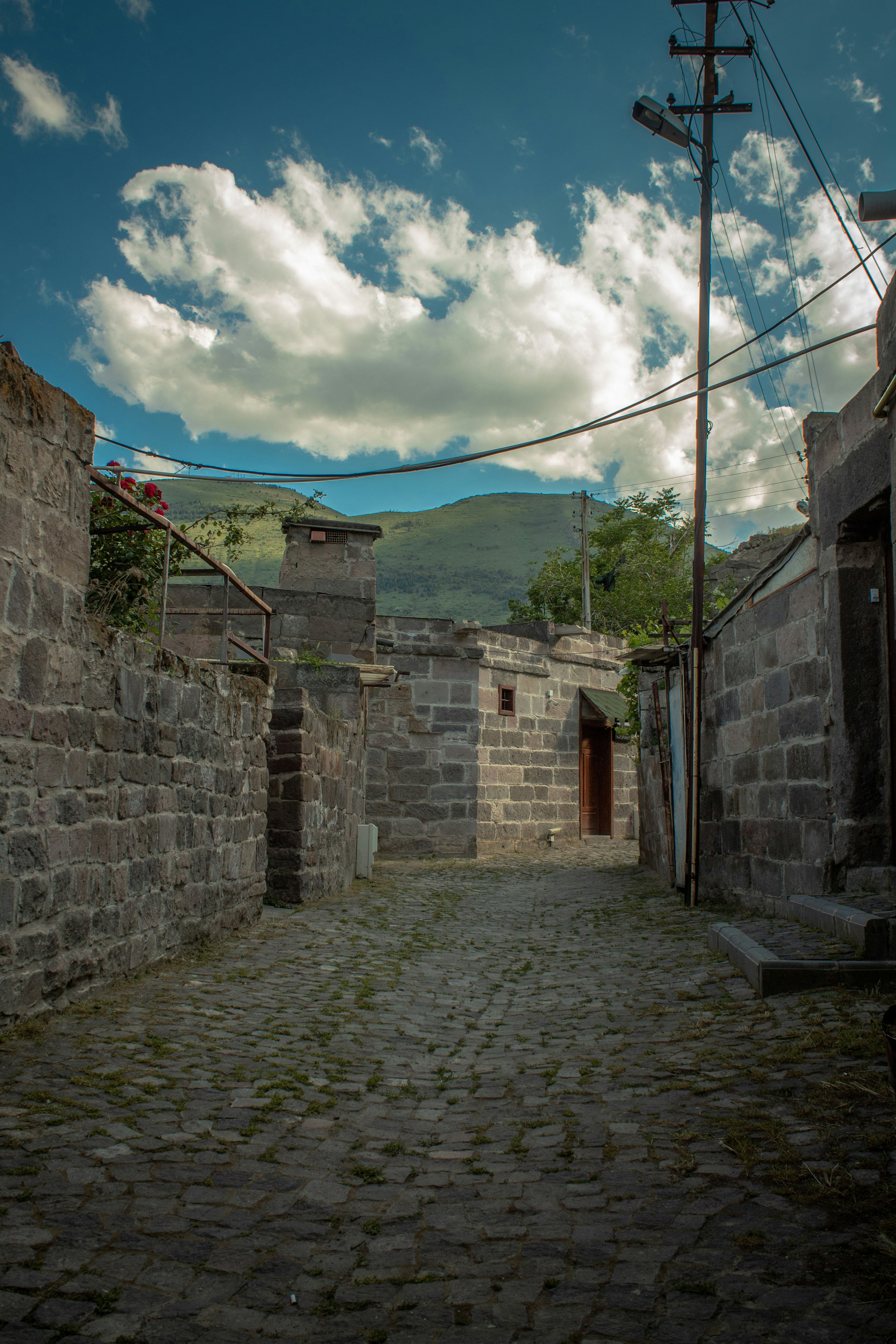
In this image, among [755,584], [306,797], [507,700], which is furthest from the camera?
[507,700]

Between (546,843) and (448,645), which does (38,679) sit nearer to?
(448,645)

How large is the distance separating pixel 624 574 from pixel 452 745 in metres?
20.4

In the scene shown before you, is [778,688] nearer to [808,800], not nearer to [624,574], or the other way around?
[808,800]

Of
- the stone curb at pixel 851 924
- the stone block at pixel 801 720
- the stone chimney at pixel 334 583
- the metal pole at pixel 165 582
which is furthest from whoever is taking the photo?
the stone chimney at pixel 334 583

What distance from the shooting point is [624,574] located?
113 ft

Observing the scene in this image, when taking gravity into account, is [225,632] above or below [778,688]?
above

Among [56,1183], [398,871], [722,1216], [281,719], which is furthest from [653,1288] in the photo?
[398,871]

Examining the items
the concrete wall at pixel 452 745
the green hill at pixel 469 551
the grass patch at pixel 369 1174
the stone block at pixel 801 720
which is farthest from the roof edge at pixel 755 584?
the green hill at pixel 469 551

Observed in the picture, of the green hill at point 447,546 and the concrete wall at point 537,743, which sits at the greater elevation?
the green hill at point 447,546

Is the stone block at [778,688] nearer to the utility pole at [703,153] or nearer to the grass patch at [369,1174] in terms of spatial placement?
the utility pole at [703,153]

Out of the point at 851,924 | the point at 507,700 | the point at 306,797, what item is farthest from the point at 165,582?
the point at 507,700

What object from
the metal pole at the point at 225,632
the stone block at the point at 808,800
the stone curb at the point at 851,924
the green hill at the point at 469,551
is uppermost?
the green hill at the point at 469,551

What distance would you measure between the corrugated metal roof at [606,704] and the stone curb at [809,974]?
540 inches

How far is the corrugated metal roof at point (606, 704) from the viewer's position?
731 inches
